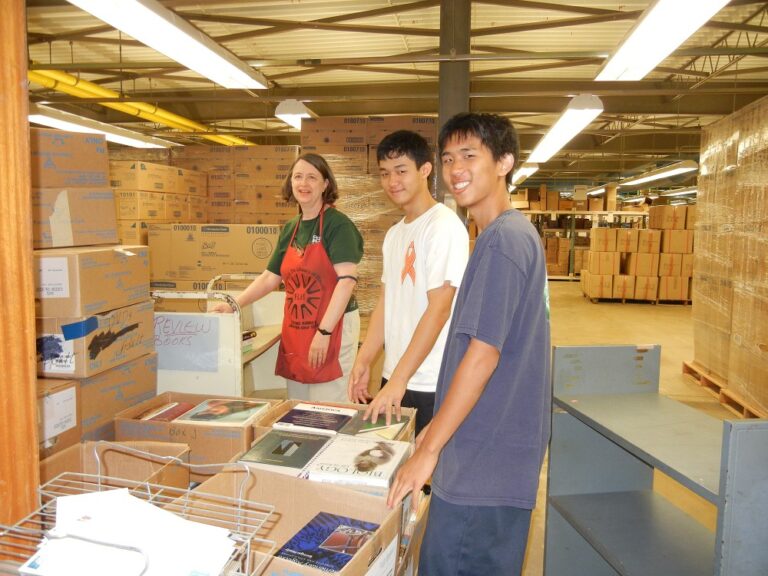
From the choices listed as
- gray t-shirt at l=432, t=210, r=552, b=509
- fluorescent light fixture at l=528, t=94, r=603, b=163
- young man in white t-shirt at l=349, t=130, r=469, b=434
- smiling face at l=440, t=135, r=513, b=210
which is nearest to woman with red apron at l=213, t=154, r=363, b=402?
young man in white t-shirt at l=349, t=130, r=469, b=434

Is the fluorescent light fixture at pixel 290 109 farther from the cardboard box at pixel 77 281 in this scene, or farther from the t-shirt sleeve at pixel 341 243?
the cardboard box at pixel 77 281

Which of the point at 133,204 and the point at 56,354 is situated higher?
Answer: the point at 133,204

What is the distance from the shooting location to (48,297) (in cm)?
179

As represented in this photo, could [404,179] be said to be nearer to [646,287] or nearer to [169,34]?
[169,34]

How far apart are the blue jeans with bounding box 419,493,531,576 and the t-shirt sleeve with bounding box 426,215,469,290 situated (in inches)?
30.5

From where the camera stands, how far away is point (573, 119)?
5051 millimetres

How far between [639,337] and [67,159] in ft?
25.3

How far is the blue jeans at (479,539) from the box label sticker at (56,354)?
1290 mm

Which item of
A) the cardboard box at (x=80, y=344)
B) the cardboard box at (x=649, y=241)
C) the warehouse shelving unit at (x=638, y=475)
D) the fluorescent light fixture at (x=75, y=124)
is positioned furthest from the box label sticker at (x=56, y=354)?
the cardboard box at (x=649, y=241)

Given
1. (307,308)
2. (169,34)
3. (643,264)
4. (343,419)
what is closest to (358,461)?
(343,419)

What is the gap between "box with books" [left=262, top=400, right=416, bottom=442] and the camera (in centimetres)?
168

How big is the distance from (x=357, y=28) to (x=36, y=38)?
335 cm

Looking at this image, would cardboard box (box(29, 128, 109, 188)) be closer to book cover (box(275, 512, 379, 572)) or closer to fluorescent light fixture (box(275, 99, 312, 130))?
book cover (box(275, 512, 379, 572))

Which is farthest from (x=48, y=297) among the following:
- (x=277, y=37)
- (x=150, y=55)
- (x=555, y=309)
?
(x=555, y=309)
